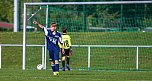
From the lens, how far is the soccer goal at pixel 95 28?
31922 mm

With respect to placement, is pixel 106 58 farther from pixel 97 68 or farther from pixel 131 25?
pixel 131 25

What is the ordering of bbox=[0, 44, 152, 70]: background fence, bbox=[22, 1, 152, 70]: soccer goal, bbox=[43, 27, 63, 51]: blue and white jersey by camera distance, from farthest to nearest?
bbox=[22, 1, 152, 70]: soccer goal < bbox=[0, 44, 152, 70]: background fence < bbox=[43, 27, 63, 51]: blue and white jersey

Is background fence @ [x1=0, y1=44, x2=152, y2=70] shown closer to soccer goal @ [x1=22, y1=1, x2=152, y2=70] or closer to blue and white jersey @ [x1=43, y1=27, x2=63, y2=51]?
soccer goal @ [x1=22, y1=1, x2=152, y2=70]

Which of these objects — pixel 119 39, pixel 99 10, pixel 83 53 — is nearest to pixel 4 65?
pixel 83 53

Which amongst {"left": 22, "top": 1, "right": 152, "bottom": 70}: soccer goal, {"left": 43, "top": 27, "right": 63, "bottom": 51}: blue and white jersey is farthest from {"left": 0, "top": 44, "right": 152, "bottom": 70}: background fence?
{"left": 43, "top": 27, "right": 63, "bottom": 51}: blue and white jersey

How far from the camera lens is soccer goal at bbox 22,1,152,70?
1257 inches

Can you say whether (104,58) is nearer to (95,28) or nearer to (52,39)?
(95,28)

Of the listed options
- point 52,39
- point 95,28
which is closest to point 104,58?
point 95,28

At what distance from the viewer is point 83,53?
1304 inches

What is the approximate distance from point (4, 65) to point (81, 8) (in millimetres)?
10417

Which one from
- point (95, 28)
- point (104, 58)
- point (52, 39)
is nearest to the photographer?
point (52, 39)

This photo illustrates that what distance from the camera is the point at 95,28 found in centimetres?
3719

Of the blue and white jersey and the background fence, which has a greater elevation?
the blue and white jersey

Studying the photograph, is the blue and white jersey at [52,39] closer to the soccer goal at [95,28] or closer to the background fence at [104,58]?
the soccer goal at [95,28]
